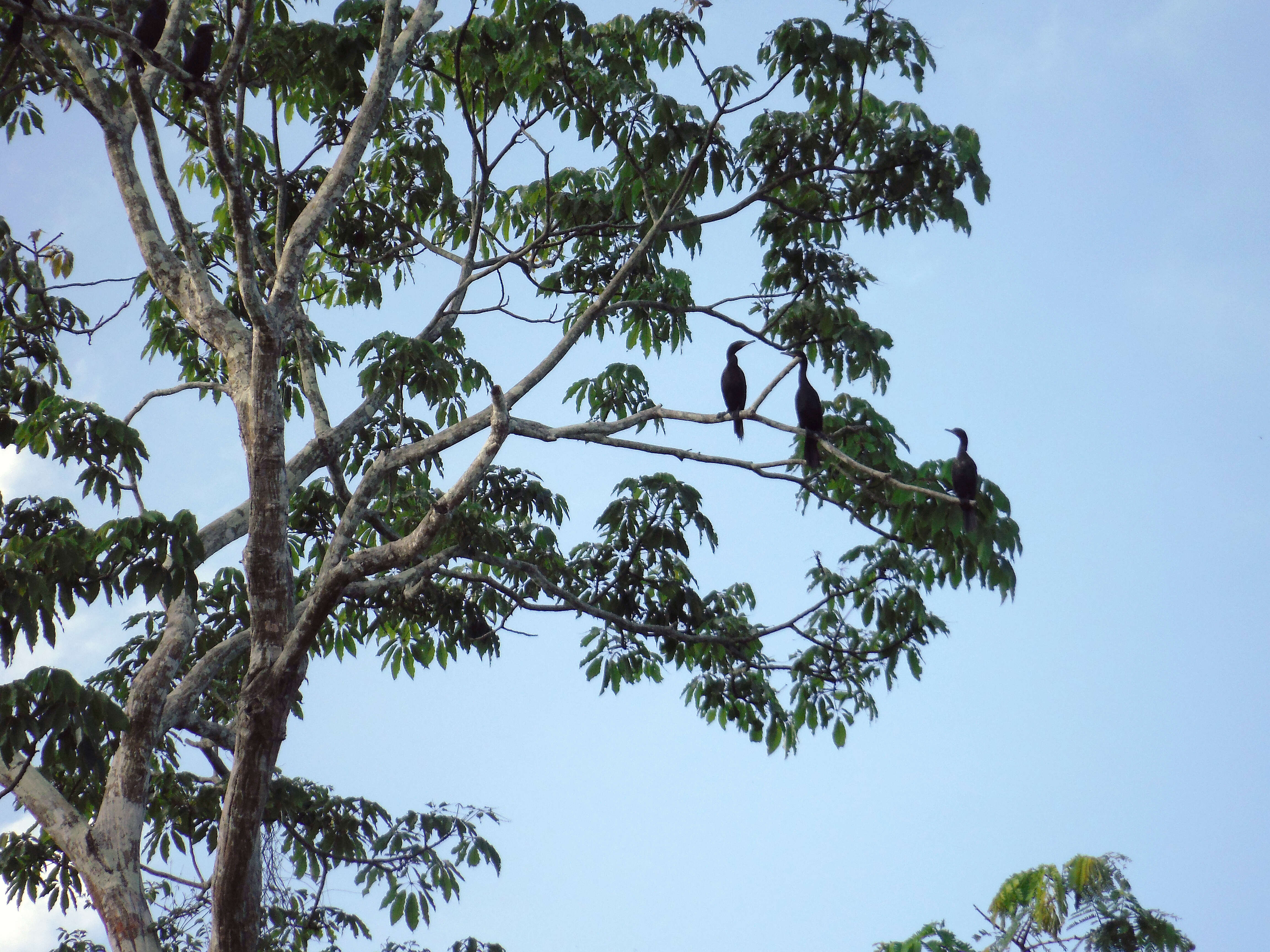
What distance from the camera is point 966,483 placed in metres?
5.95

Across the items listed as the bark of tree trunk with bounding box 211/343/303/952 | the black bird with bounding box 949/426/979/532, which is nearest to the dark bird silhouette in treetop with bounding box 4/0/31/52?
the bark of tree trunk with bounding box 211/343/303/952

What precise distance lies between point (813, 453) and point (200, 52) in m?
4.72

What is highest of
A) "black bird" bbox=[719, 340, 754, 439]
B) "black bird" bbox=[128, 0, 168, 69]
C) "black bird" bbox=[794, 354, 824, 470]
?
"black bird" bbox=[128, 0, 168, 69]

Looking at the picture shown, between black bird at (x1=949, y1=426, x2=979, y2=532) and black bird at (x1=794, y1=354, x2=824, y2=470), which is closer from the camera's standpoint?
black bird at (x1=949, y1=426, x2=979, y2=532)

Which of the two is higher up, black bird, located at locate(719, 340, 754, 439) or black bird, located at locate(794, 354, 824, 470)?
black bird, located at locate(719, 340, 754, 439)

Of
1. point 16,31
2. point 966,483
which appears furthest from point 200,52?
point 966,483

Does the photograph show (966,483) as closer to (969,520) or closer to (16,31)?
(969,520)

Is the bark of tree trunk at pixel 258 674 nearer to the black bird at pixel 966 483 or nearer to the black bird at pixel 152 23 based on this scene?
the black bird at pixel 152 23

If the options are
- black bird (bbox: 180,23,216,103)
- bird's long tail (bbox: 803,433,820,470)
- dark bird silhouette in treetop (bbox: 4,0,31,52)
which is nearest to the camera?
dark bird silhouette in treetop (bbox: 4,0,31,52)

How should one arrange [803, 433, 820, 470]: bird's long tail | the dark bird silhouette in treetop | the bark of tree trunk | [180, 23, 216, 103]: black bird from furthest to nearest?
[180, 23, 216, 103]: black bird
[803, 433, 820, 470]: bird's long tail
the dark bird silhouette in treetop
the bark of tree trunk

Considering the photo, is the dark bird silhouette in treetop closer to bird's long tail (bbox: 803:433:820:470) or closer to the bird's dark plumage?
the bird's dark plumage

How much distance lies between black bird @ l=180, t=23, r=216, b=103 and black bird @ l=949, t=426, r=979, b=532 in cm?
523

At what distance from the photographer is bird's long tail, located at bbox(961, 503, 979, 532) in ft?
18.9

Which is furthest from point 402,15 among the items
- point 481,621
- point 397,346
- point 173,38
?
point 481,621
